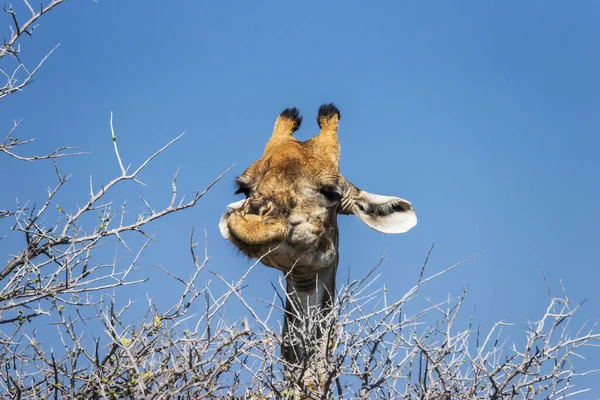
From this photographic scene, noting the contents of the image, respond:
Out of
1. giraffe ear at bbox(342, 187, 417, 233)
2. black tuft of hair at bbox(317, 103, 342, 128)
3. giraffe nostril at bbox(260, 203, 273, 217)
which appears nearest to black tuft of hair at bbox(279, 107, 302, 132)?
black tuft of hair at bbox(317, 103, 342, 128)

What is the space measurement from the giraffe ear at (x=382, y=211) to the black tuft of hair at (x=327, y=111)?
1066 mm

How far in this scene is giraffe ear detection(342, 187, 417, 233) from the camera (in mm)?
7891

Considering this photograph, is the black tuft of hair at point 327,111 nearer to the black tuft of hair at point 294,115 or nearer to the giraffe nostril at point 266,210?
the black tuft of hair at point 294,115

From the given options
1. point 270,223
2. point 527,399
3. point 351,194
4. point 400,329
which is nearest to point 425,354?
point 400,329

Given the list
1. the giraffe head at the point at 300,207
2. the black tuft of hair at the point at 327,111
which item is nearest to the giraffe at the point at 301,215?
the giraffe head at the point at 300,207

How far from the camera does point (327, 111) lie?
899cm

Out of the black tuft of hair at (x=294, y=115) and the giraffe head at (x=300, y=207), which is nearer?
the giraffe head at (x=300, y=207)

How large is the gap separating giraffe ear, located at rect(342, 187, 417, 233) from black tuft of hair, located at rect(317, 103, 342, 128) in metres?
1.07

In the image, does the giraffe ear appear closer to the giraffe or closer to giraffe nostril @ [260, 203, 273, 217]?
the giraffe

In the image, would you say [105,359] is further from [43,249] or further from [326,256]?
[326,256]

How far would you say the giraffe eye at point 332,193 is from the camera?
774cm

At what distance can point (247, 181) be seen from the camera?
26.1ft

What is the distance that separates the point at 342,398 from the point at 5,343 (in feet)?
7.37

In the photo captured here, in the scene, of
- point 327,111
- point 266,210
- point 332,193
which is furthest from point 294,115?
point 266,210
